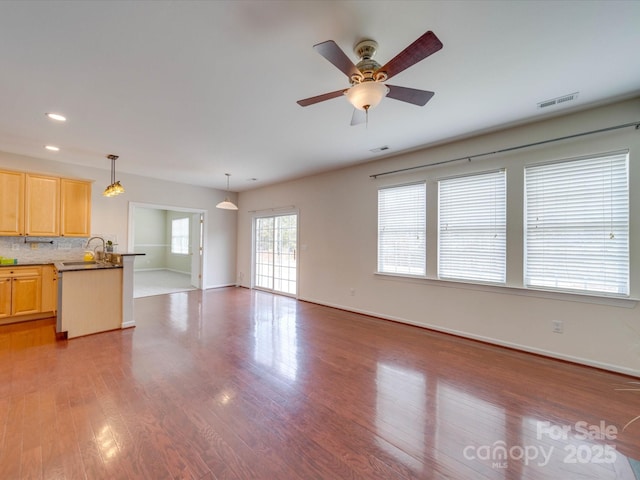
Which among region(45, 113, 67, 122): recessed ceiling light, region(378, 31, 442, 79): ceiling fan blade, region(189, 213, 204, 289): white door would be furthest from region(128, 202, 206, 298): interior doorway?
region(378, 31, 442, 79): ceiling fan blade

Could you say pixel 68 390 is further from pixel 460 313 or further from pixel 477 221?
pixel 477 221

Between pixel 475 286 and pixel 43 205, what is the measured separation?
6.87m

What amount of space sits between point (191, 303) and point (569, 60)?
6359 mm

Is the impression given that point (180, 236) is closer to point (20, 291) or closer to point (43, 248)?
point (43, 248)

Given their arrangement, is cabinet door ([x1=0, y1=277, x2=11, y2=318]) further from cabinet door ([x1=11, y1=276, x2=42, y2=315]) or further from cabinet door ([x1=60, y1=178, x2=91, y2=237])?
cabinet door ([x1=60, y1=178, x2=91, y2=237])

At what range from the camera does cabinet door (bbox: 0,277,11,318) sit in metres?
4.02

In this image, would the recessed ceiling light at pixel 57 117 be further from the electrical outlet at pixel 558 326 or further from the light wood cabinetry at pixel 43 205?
the electrical outlet at pixel 558 326

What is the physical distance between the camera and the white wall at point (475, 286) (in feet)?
9.12

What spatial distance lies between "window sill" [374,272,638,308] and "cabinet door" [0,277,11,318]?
590 cm

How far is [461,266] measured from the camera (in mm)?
3820

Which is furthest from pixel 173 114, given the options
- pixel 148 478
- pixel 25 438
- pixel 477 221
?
pixel 477 221

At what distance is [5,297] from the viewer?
159 inches

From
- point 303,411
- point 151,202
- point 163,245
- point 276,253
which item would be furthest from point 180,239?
point 303,411

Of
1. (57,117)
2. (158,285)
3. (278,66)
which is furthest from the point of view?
(158,285)
